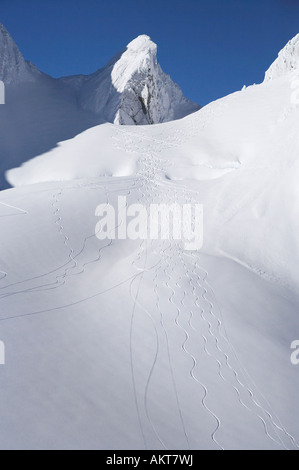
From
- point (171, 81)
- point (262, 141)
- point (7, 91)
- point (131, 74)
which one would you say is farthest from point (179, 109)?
point (262, 141)

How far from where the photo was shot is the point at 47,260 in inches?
249

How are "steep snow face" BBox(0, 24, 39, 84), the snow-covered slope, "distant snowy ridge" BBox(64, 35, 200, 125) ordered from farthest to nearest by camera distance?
"distant snowy ridge" BBox(64, 35, 200, 125) → "steep snow face" BBox(0, 24, 39, 84) → the snow-covered slope

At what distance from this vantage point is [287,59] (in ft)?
73.7

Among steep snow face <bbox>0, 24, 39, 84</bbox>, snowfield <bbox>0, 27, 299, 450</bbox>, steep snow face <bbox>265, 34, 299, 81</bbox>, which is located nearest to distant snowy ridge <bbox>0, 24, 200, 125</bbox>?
steep snow face <bbox>0, 24, 39, 84</bbox>

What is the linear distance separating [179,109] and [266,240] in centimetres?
3872

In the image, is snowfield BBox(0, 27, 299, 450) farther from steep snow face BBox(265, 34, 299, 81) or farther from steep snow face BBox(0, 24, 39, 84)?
steep snow face BBox(265, 34, 299, 81)

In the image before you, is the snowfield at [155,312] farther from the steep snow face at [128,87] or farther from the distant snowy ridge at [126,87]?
the steep snow face at [128,87]

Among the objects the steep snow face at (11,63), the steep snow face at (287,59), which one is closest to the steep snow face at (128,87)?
the steep snow face at (11,63)

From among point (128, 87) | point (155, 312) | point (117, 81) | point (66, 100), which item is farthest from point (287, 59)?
point (155, 312)

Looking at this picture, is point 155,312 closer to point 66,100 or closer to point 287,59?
point 66,100

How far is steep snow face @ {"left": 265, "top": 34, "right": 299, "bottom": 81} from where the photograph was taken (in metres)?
21.5

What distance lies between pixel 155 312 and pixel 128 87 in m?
24.3

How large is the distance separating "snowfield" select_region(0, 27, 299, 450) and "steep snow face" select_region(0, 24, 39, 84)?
1236cm
